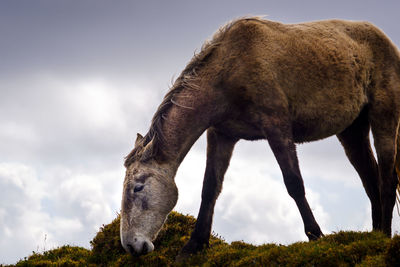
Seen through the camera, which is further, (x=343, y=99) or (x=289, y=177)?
(x=343, y=99)

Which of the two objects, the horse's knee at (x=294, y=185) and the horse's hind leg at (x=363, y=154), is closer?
the horse's knee at (x=294, y=185)

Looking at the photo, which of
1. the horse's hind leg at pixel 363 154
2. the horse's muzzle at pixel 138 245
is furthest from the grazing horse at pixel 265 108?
the horse's hind leg at pixel 363 154

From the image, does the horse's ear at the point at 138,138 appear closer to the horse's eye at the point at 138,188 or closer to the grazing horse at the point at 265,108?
the grazing horse at the point at 265,108

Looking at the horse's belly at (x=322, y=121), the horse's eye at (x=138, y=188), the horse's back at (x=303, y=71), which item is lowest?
the horse's eye at (x=138, y=188)

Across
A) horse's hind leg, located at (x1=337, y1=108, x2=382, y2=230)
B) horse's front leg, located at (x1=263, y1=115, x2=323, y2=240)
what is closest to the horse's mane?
horse's front leg, located at (x1=263, y1=115, x2=323, y2=240)

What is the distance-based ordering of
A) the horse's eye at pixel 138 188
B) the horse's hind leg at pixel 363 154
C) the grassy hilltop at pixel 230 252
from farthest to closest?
the horse's hind leg at pixel 363 154 → the horse's eye at pixel 138 188 → the grassy hilltop at pixel 230 252

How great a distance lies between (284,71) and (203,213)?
3223mm

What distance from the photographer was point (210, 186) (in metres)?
9.12

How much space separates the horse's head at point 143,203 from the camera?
7785 mm

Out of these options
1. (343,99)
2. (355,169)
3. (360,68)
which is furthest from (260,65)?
(355,169)

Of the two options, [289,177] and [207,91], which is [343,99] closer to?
[289,177]

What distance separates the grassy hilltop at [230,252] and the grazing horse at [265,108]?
0.67 metres

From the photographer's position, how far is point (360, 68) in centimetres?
948

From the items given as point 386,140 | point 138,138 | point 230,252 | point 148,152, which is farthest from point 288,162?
point 386,140
